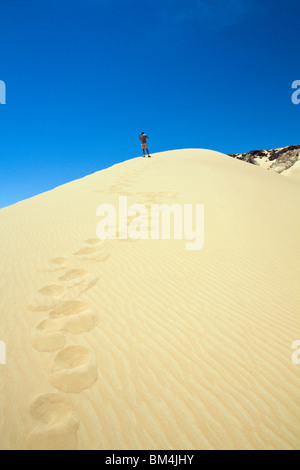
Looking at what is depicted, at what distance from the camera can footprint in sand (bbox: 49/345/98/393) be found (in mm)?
1954

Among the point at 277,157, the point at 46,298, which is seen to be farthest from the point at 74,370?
the point at 277,157

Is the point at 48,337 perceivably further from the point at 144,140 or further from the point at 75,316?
the point at 144,140

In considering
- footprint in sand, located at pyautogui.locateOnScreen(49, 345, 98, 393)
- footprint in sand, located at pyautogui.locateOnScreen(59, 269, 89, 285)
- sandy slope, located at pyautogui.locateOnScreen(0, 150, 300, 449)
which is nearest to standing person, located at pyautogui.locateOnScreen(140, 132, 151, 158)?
sandy slope, located at pyautogui.locateOnScreen(0, 150, 300, 449)

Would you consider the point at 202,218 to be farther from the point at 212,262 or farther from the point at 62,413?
the point at 62,413

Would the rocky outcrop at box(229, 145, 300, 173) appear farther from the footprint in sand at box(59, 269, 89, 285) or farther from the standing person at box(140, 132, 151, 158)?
the footprint in sand at box(59, 269, 89, 285)

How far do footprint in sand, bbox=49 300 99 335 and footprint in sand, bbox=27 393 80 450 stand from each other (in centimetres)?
72

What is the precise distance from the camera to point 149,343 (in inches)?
95.1

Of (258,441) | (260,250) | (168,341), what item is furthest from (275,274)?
(258,441)

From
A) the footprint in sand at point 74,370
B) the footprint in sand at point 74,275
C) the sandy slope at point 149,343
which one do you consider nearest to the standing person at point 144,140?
the sandy slope at point 149,343

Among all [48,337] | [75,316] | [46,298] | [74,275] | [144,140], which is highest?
[144,140]

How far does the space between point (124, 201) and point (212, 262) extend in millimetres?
4787

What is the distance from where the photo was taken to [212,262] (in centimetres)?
410

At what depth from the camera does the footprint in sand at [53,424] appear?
5.22 feet

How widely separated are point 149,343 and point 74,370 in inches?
30.4
